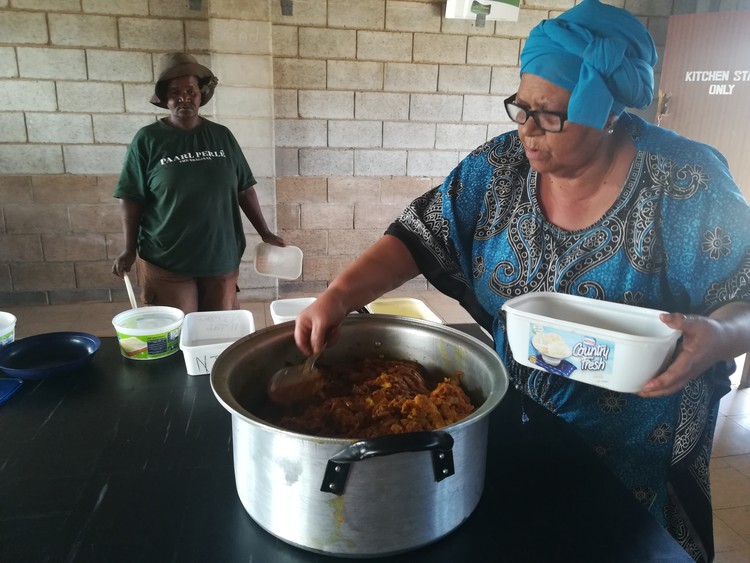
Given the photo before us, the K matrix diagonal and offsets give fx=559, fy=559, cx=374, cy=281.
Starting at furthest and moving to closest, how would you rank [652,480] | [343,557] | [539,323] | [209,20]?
[209,20]
[652,480]
[539,323]
[343,557]

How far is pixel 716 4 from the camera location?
14.6 ft

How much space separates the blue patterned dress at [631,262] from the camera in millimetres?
1080

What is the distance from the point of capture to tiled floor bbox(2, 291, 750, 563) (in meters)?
1.98

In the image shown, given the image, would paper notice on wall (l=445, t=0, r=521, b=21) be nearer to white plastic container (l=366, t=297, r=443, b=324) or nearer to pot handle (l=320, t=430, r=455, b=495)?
white plastic container (l=366, t=297, r=443, b=324)

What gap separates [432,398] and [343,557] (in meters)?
0.32

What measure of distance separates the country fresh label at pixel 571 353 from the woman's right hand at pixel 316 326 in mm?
402

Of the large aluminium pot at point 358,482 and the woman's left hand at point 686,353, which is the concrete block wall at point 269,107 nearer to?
the large aluminium pot at point 358,482

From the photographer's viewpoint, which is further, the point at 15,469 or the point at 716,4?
the point at 716,4

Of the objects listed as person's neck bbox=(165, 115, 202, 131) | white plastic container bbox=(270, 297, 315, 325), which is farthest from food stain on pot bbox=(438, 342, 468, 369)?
person's neck bbox=(165, 115, 202, 131)

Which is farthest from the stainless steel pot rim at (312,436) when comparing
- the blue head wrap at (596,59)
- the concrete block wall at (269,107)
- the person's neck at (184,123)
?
the concrete block wall at (269,107)

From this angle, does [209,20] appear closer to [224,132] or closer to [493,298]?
[224,132]

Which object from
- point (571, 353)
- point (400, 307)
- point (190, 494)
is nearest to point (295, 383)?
point (190, 494)

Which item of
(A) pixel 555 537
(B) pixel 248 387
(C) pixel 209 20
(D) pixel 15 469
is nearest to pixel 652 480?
(A) pixel 555 537

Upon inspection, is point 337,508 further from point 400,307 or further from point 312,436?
point 400,307
